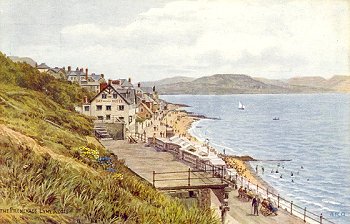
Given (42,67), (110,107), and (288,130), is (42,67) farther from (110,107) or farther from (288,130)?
(288,130)

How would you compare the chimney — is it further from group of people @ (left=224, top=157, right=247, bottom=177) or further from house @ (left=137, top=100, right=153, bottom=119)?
group of people @ (left=224, top=157, right=247, bottom=177)

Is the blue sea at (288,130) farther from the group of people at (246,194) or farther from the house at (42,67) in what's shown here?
the house at (42,67)

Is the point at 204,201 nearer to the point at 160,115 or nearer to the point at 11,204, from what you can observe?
the point at 160,115

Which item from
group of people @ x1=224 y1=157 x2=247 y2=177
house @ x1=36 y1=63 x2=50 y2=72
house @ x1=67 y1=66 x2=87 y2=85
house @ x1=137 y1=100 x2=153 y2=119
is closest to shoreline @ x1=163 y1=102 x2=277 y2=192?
group of people @ x1=224 y1=157 x2=247 y2=177

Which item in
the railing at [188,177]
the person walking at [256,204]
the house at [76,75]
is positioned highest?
the house at [76,75]

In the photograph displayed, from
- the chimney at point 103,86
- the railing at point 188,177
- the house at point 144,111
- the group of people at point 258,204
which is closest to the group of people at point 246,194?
the group of people at point 258,204

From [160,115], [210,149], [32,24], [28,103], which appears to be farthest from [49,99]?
[210,149]
